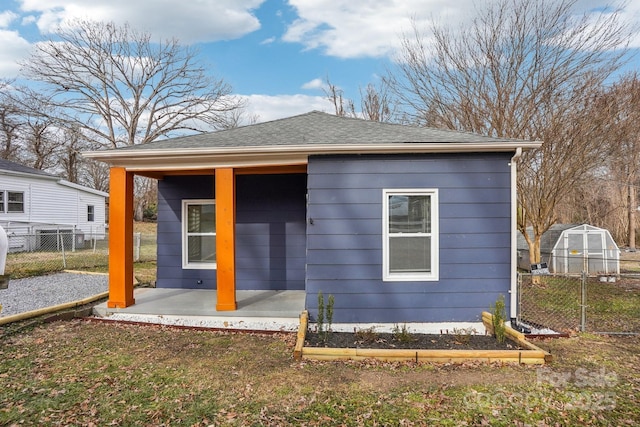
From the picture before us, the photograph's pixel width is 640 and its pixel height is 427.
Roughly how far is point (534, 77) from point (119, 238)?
1008 cm

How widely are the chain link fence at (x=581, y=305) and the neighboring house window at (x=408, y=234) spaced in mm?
1472

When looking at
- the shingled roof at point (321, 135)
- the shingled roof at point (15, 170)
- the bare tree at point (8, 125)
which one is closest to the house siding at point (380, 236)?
the shingled roof at point (321, 135)

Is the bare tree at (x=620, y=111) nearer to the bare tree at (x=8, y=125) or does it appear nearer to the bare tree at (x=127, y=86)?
the bare tree at (x=127, y=86)

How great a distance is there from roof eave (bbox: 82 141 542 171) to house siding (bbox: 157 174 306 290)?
1481 millimetres

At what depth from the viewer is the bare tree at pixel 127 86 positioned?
2245 centimetres

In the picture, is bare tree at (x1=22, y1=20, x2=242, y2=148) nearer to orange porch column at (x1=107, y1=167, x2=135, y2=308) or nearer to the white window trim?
the white window trim

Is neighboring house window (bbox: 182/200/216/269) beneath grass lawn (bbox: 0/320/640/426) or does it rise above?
above

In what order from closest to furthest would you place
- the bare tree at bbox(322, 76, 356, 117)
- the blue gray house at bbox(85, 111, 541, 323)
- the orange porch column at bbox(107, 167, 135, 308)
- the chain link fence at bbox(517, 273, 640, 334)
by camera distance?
the blue gray house at bbox(85, 111, 541, 323)
the chain link fence at bbox(517, 273, 640, 334)
the orange porch column at bbox(107, 167, 135, 308)
the bare tree at bbox(322, 76, 356, 117)

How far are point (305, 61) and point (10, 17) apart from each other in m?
11.3

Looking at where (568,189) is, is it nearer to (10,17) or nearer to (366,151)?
(366,151)

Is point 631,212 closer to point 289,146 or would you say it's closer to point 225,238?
point 289,146

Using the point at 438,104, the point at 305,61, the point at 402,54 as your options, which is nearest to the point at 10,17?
the point at 305,61

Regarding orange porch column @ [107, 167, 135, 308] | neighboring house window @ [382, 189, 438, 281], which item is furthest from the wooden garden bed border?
orange porch column @ [107, 167, 135, 308]

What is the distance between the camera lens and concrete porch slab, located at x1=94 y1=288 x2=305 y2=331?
5199mm
